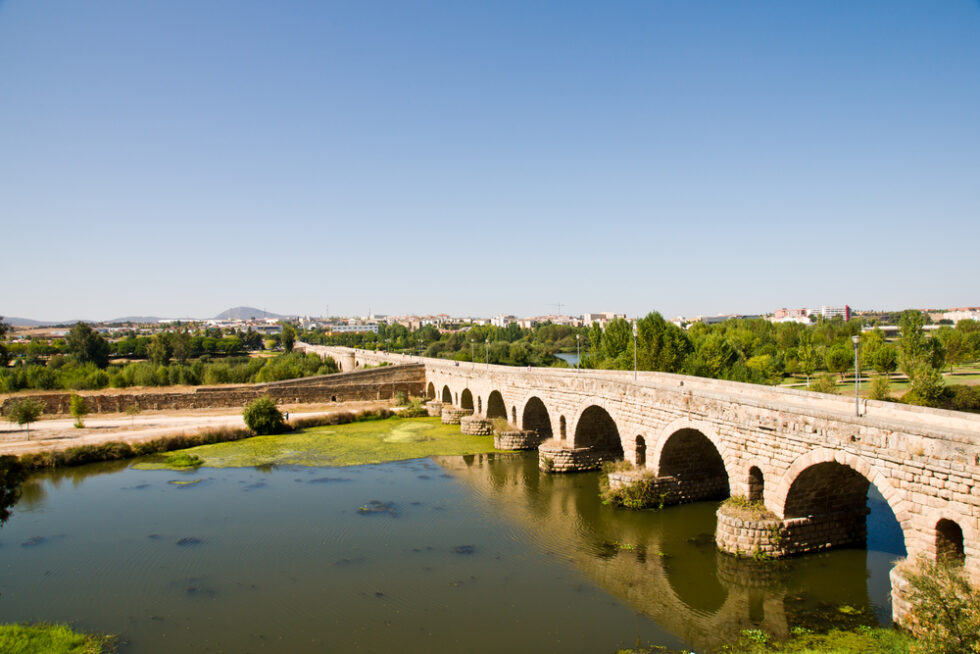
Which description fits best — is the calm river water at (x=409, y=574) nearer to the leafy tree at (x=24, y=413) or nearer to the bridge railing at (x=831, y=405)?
the bridge railing at (x=831, y=405)

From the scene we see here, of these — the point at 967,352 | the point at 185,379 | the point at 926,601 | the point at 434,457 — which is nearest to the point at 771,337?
the point at 967,352

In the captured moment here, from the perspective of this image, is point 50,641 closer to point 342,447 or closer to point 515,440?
point 342,447

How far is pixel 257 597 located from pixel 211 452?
50.5ft

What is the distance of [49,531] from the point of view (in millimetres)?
15594

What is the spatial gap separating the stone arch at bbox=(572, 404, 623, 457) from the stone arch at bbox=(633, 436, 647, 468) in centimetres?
318

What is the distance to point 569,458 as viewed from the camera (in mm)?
19578

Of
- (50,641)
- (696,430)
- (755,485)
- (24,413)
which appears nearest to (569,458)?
(696,430)

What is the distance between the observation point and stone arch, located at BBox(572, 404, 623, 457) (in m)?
19.3

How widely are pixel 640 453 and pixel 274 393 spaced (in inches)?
1081

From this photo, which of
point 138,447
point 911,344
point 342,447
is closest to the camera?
point 138,447

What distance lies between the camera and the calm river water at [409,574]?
9.87 meters

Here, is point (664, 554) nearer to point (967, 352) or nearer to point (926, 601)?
point (926, 601)

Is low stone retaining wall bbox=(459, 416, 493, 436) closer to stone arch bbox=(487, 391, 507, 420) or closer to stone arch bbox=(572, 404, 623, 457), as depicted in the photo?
stone arch bbox=(487, 391, 507, 420)

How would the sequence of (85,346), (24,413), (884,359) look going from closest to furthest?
(24,413) < (884,359) < (85,346)
